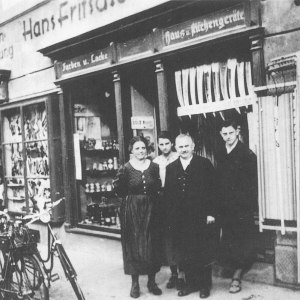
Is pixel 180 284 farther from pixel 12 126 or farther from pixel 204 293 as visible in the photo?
pixel 12 126

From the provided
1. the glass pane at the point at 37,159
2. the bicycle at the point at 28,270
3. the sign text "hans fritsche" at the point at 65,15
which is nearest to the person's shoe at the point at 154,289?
the bicycle at the point at 28,270

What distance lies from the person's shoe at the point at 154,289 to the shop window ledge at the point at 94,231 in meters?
1.84

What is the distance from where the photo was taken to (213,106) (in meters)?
6.04

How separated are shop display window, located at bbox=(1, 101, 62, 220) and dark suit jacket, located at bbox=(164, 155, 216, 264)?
381 centimetres

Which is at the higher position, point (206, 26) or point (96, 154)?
point (206, 26)

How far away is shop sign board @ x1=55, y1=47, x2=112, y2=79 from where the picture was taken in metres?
7.27

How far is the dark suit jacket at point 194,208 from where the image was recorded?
5125mm

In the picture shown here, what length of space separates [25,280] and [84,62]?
160 inches

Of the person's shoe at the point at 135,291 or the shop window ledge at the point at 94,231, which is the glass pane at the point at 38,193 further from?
the person's shoe at the point at 135,291

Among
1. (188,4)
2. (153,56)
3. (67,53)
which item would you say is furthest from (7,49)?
(188,4)

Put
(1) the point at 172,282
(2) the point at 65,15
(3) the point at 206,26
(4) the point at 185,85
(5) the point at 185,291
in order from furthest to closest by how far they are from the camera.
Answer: (2) the point at 65,15
(4) the point at 185,85
(3) the point at 206,26
(1) the point at 172,282
(5) the point at 185,291

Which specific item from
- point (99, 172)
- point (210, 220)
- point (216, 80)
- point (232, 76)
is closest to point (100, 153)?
point (99, 172)

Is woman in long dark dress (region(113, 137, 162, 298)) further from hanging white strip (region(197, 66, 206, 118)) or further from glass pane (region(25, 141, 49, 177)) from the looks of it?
glass pane (region(25, 141, 49, 177))

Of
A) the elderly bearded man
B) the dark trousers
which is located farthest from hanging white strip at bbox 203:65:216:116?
the dark trousers
